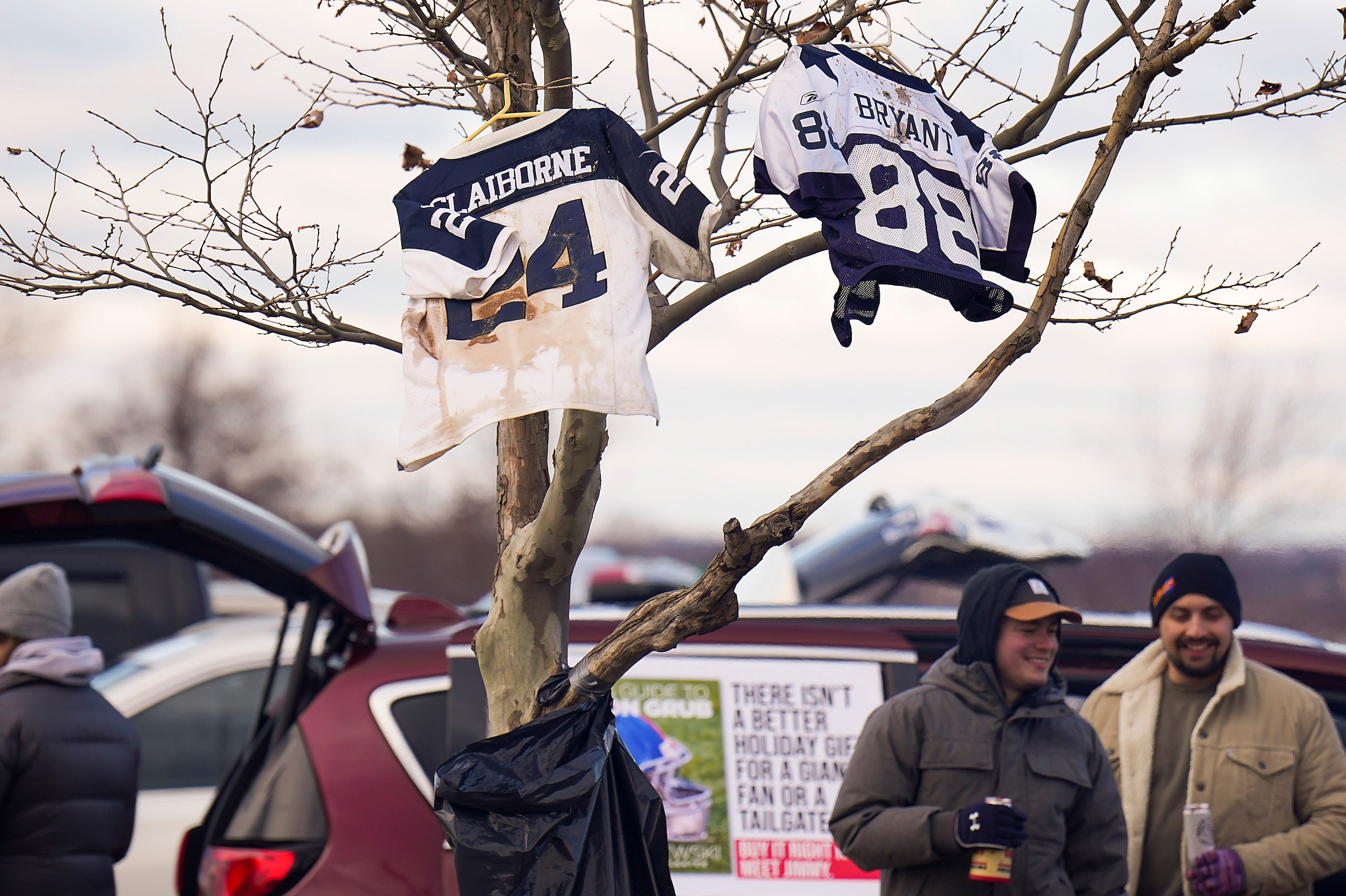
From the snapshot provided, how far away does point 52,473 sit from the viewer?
12.9 feet

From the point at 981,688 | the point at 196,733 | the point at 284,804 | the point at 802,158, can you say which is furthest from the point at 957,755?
the point at 196,733

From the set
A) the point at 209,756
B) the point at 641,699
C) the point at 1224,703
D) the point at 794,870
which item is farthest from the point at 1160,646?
the point at 209,756

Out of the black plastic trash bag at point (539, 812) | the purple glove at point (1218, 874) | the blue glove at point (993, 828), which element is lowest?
the purple glove at point (1218, 874)

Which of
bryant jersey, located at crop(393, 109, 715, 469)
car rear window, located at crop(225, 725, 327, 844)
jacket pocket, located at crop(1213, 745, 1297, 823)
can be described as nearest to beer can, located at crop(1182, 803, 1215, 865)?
jacket pocket, located at crop(1213, 745, 1297, 823)

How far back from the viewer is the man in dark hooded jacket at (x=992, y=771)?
9.95 ft

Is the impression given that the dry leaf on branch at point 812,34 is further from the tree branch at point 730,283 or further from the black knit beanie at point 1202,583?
the black knit beanie at point 1202,583

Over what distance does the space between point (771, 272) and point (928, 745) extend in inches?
50.0

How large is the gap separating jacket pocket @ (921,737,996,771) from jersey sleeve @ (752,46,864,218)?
141 centimetres

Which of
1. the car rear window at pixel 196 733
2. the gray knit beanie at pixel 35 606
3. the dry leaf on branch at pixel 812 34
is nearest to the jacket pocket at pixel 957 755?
the dry leaf on branch at pixel 812 34

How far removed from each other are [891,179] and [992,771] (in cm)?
149

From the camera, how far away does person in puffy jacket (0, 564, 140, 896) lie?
3.65 meters

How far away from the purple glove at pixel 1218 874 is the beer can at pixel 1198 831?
0.05 ft

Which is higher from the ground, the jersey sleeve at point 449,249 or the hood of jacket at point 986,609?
the jersey sleeve at point 449,249

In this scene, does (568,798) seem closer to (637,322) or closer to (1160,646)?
(637,322)
